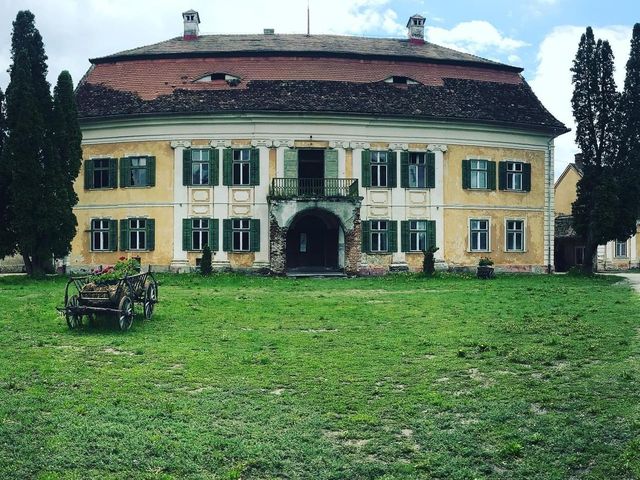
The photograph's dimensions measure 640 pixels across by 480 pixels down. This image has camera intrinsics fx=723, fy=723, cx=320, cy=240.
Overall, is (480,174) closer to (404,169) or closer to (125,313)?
(404,169)

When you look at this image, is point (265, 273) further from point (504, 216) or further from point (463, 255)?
point (504, 216)

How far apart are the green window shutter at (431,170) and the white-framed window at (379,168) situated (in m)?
2.22

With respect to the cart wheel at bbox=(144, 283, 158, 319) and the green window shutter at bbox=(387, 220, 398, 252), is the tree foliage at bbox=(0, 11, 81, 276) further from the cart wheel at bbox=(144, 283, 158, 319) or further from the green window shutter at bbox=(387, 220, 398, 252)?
the green window shutter at bbox=(387, 220, 398, 252)

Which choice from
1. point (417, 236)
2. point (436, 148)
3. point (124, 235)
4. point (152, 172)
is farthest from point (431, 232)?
point (124, 235)

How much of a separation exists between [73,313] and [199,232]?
2095cm

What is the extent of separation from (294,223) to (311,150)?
4.09 m

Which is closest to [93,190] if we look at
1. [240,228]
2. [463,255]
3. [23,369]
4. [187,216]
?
[187,216]

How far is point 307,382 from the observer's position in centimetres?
1152

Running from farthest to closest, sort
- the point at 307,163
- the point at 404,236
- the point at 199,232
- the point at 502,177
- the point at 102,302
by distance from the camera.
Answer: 1. the point at 307,163
2. the point at 502,177
3. the point at 404,236
4. the point at 199,232
5. the point at 102,302

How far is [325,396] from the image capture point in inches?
422

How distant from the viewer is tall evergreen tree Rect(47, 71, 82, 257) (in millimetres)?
31344

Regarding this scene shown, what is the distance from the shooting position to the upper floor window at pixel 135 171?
3738cm

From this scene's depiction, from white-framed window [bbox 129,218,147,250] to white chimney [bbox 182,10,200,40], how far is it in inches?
499

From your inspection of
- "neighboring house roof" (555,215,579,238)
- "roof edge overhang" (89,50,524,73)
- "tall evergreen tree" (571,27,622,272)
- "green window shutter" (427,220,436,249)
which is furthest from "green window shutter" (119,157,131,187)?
"neighboring house roof" (555,215,579,238)
